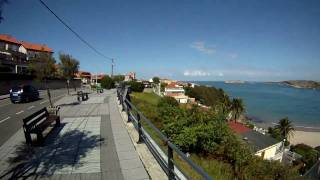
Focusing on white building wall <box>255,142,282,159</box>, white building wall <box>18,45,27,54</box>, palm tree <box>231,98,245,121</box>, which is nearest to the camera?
white building wall <box>255,142,282,159</box>

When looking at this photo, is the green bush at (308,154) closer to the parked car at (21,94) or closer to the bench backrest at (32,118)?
the parked car at (21,94)

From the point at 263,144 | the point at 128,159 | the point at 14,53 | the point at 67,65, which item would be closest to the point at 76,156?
the point at 128,159

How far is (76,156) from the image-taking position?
668 centimetres

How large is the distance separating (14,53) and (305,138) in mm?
71268

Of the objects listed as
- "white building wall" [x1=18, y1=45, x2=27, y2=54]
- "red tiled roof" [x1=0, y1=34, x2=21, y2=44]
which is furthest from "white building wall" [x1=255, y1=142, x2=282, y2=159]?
"white building wall" [x1=18, y1=45, x2=27, y2=54]

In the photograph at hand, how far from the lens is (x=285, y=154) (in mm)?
43219

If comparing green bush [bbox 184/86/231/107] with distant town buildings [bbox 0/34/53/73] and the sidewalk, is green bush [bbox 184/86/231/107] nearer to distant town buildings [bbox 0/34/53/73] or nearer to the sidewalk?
distant town buildings [bbox 0/34/53/73]

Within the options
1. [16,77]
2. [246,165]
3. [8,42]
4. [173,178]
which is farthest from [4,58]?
[173,178]

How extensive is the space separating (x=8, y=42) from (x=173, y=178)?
84.5 meters

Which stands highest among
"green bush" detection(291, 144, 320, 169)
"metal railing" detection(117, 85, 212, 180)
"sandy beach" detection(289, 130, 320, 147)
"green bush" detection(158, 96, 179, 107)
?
"metal railing" detection(117, 85, 212, 180)

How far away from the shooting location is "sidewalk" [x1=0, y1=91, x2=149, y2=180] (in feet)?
18.2

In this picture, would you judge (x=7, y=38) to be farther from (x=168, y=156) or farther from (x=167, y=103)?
(x=168, y=156)

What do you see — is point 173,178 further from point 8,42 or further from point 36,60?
point 8,42

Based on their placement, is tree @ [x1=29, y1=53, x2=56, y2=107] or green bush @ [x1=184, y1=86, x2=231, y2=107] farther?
green bush @ [x1=184, y1=86, x2=231, y2=107]
